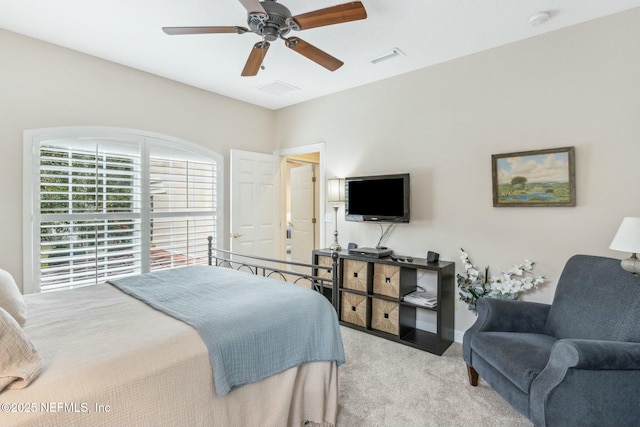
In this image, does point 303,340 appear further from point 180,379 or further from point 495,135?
point 495,135

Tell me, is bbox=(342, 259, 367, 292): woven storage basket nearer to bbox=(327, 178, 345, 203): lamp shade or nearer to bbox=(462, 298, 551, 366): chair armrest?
bbox=(327, 178, 345, 203): lamp shade

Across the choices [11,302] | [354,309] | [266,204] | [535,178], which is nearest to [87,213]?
Answer: [11,302]

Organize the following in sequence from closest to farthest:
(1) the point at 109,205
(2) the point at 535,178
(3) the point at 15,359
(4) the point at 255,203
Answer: (3) the point at 15,359 → (2) the point at 535,178 → (1) the point at 109,205 → (4) the point at 255,203

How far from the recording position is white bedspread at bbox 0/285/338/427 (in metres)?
1.09

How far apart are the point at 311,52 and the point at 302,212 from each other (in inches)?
133

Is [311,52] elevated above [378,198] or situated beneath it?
elevated above

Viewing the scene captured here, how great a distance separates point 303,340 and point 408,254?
205 centimetres

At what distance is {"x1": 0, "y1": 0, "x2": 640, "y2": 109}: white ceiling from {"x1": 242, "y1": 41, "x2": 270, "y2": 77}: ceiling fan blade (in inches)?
13.9

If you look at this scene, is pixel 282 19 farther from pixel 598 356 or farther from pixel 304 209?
pixel 304 209

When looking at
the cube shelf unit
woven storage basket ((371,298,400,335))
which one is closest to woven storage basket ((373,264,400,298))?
the cube shelf unit

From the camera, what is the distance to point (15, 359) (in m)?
1.08

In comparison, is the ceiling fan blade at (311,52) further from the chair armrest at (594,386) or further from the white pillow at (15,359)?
the chair armrest at (594,386)

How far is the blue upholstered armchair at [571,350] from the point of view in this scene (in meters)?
1.55

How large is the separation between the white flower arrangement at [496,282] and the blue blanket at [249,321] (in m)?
1.58
